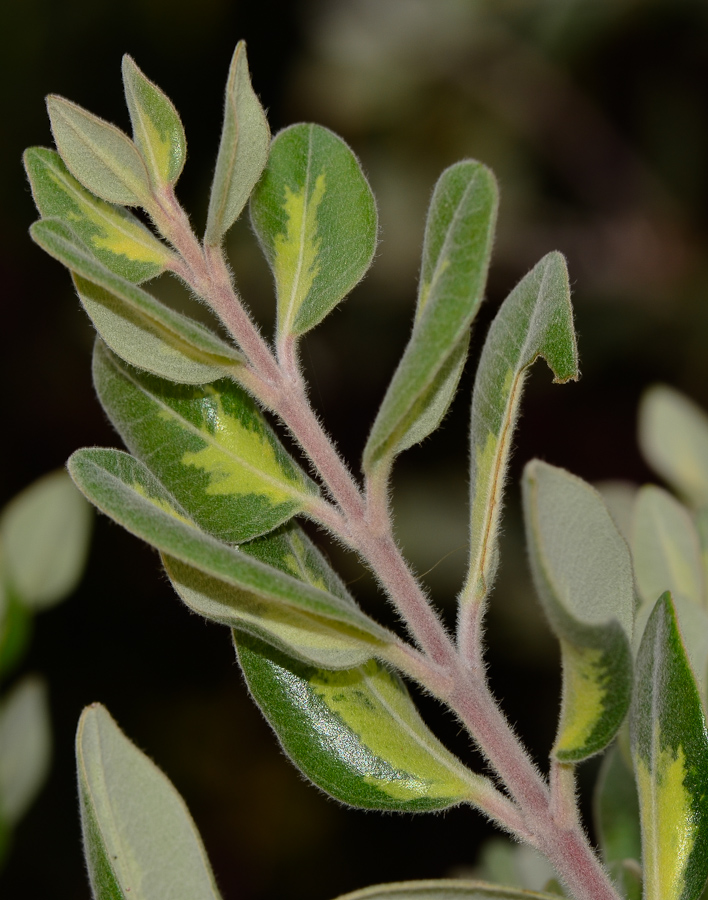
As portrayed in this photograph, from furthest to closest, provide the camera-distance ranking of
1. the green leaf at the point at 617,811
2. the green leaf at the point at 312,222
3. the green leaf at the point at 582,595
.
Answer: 1. the green leaf at the point at 617,811
2. the green leaf at the point at 312,222
3. the green leaf at the point at 582,595

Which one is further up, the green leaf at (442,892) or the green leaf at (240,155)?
the green leaf at (240,155)

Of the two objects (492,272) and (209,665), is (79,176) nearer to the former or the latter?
(209,665)

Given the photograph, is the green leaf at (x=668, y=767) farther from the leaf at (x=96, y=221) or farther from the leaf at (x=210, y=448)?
the leaf at (x=96, y=221)

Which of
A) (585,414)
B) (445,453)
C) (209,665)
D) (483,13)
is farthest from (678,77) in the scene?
(209,665)

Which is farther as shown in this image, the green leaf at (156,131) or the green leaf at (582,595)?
the green leaf at (156,131)

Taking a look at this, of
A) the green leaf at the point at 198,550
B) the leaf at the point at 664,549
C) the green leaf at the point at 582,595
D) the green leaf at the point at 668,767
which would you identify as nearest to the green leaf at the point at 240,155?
the green leaf at the point at 198,550

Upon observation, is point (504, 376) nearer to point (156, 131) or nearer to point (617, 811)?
point (156, 131)

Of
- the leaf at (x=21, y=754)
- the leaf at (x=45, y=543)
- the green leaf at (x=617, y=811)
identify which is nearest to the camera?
the green leaf at (x=617, y=811)

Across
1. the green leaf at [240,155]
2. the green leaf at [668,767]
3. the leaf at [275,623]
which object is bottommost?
the green leaf at [668,767]
